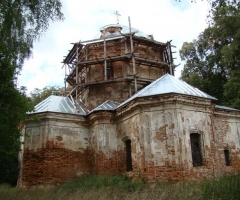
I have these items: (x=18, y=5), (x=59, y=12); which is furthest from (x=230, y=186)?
(x=18, y=5)

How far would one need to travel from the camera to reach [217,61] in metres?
23.3

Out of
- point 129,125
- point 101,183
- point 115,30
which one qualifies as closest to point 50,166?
point 101,183

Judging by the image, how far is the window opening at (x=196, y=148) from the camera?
10615mm

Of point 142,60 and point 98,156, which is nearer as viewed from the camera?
point 98,156

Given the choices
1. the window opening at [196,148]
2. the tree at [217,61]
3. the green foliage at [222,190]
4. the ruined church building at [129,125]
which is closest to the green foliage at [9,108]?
the ruined church building at [129,125]

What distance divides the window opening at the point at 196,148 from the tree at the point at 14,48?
251 inches

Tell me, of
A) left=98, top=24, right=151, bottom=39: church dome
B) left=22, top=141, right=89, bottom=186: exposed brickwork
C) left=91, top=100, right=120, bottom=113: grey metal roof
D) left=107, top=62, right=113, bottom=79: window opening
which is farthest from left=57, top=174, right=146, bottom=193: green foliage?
left=98, top=24, right=151, bottom=39: church dome

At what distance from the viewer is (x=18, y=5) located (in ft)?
21.4

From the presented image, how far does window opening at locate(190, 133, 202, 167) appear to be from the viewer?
418 inches

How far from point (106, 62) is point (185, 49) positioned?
38.6 feet

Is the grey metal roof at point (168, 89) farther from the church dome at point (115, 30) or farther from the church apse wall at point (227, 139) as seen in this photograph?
the church dome at point (115, 30)

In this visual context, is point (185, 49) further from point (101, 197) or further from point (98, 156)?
point (101, 197)

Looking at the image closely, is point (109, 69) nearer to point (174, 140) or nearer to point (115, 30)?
point (115, 30)

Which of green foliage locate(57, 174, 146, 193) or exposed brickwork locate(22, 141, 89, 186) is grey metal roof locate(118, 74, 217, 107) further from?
exposed brickwork locate(22, 141, 89, 186)
